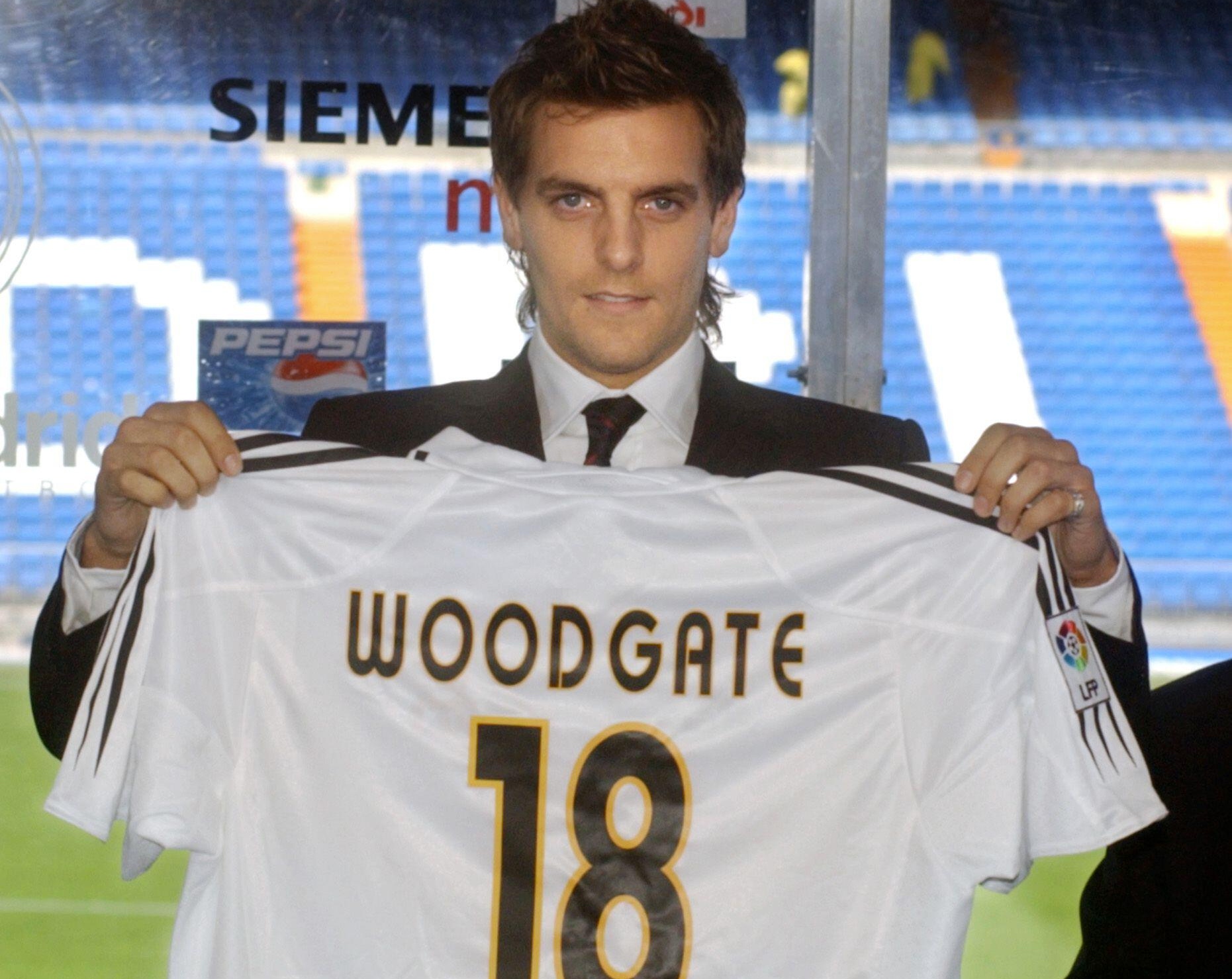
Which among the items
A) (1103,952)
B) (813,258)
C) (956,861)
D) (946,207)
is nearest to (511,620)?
(956,861)

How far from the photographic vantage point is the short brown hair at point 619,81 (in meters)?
1.41

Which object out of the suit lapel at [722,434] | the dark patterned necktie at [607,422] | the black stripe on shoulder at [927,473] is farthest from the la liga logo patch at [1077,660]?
the dark patterned necktie at [607,422]

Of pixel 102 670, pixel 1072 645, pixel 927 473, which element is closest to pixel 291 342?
pixel 102 670

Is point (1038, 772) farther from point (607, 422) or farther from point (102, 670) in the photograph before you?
point (102, 670)

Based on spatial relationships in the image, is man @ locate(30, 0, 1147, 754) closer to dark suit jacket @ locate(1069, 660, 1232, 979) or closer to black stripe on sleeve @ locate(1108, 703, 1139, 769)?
black stripe on sleeve @ locate(1108, 703, 1139, 769)

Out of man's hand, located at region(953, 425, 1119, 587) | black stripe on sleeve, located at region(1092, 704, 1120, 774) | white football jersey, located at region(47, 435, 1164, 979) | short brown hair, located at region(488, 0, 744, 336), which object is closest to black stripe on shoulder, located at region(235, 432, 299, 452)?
white football jersey, located at region(47, 435, 1164, 979)

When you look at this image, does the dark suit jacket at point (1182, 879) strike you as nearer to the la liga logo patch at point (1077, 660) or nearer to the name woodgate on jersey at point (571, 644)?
the la liga logo patch at point (1077, 660)

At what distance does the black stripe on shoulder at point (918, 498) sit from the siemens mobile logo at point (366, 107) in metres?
1.34

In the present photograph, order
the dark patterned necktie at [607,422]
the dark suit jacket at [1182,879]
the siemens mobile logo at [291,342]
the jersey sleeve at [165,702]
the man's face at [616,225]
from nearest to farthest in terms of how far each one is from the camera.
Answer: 1. the jersey sleeve at [165,702]
2. the man's face at [616,225]
3. the dark patterned necktie at [607,422]
4. the dark suit jacket at [1182,879]
5. the siemens mobile logo at [291,342]

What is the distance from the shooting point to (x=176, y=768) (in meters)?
1.25

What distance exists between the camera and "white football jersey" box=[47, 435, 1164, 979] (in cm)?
126

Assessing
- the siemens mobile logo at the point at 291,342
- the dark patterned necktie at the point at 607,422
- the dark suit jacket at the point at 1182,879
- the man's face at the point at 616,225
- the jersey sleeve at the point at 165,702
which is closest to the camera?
the jersey sleeve at the point at 165,702

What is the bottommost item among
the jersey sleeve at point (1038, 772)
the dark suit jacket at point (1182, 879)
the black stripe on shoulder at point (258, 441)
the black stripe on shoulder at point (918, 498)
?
the dark suit jacket at point (1182, 879)

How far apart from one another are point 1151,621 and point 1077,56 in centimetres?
96
